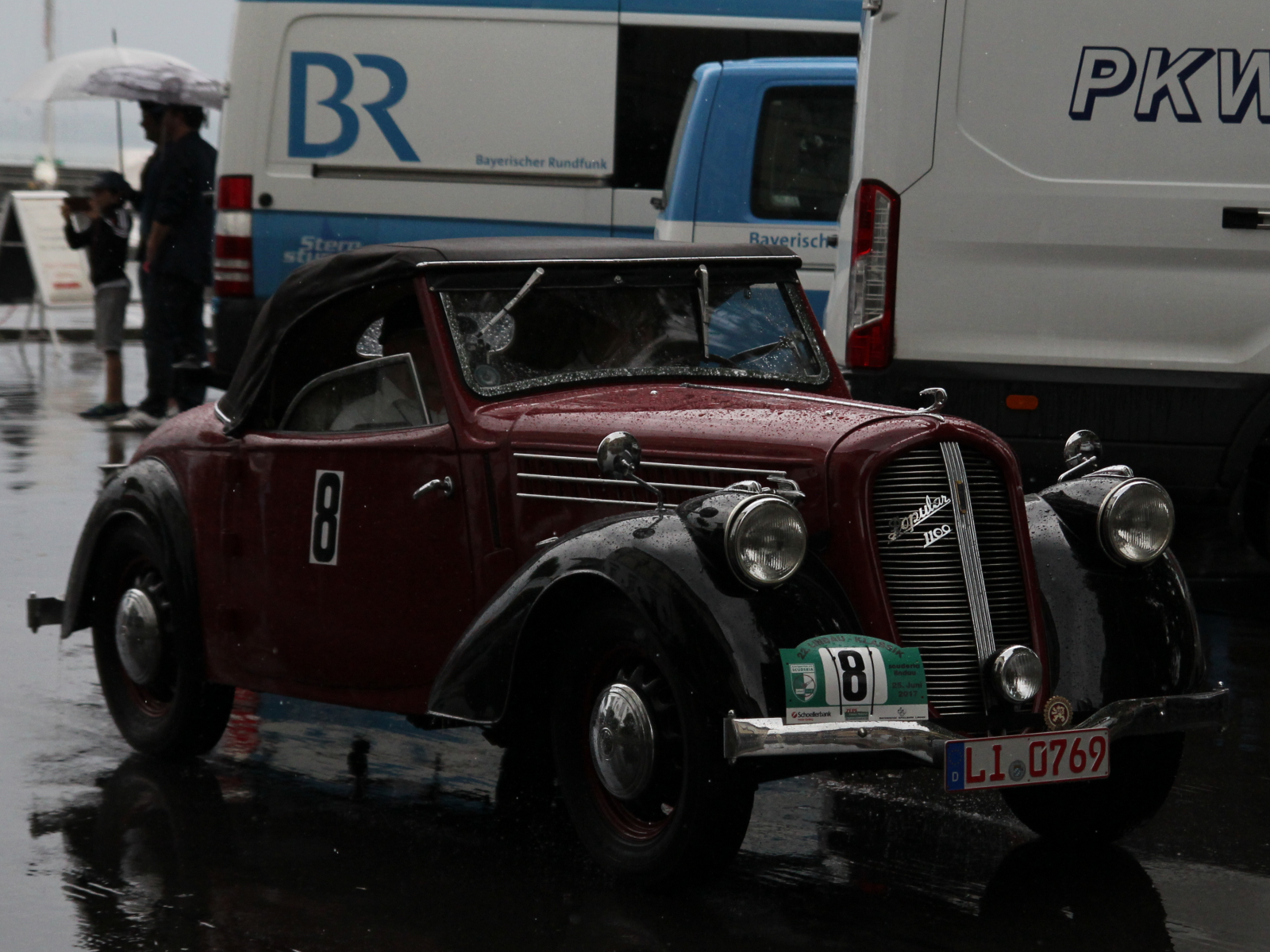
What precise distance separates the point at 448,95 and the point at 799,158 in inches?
89.9

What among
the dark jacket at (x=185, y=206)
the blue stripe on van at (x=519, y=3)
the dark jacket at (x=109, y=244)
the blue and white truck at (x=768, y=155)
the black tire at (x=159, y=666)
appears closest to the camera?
the black tire at (x=159, y=666)

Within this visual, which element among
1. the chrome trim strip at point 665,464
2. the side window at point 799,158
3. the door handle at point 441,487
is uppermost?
the side window at point 799,158

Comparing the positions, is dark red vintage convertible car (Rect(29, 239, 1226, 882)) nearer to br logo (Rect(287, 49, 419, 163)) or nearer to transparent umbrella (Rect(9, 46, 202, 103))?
br logo (Rect(287, 49, 419, 163))

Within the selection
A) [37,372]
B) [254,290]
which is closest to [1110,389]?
[254,290]

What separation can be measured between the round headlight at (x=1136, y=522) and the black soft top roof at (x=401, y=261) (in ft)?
4.54

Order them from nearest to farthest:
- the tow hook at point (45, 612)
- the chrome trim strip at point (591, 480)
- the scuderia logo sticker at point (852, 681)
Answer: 1. the scuderia logo sticker at point (852, 681)
2. the chrome trim strip at point (591, 480)
3. the tow hook at point (45, 612)

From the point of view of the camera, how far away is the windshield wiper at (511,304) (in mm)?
5078

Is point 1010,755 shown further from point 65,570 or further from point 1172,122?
point 65,570

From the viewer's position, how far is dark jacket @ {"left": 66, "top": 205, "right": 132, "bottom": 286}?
45.9 ft

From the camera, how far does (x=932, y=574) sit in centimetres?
434

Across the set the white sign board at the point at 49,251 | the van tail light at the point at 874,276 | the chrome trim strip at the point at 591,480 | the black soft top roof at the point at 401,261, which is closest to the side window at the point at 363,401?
the black soft top roof at the point at 401,261

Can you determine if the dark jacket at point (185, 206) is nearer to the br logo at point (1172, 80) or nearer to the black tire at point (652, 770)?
the br logo at point (1172, 80)

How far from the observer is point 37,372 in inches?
708

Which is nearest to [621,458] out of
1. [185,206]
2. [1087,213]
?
[1087,213]
